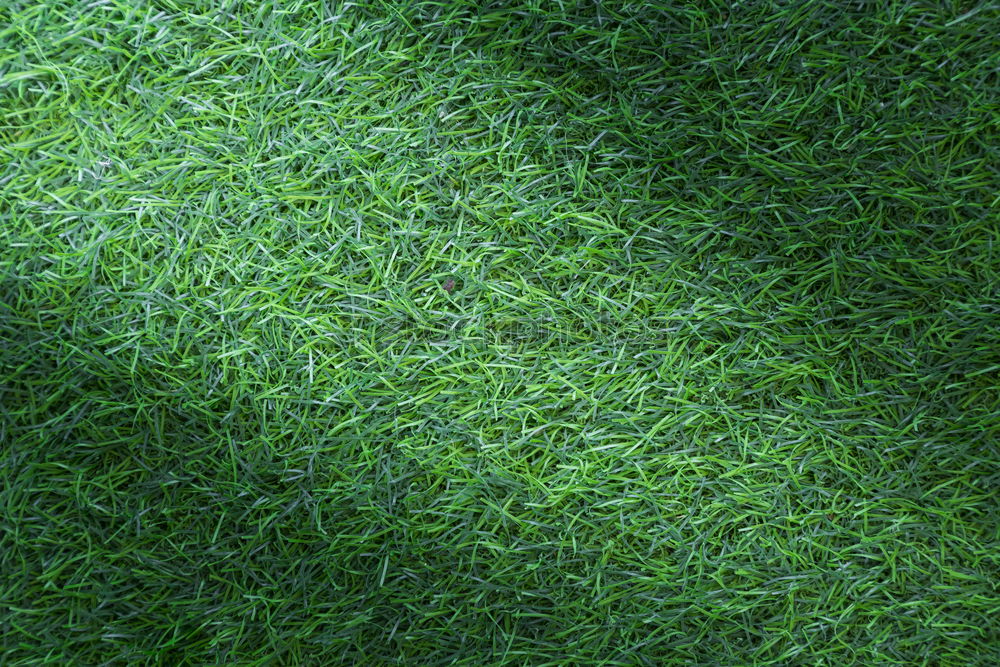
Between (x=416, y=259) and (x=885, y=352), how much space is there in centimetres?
107

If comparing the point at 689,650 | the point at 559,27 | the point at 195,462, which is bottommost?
the point at 689,650

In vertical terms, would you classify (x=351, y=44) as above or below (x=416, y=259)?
above

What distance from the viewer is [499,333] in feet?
5.30

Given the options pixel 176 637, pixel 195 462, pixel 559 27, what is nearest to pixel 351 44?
pixel 559 27

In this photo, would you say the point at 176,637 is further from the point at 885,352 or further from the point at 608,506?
the point at 885,352

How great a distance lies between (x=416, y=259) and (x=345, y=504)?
56 cm

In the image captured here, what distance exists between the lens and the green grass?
5.17 feet

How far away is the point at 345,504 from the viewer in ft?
5.19

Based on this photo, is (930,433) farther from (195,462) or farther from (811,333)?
(195,462)

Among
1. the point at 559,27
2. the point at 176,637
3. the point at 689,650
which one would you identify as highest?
the point at 559,27

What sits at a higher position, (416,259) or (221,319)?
(416,259)

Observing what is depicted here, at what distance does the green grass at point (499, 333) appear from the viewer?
1.58m

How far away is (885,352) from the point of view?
5.30 ft

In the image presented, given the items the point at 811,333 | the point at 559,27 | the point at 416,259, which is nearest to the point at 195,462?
the point at 416,259
